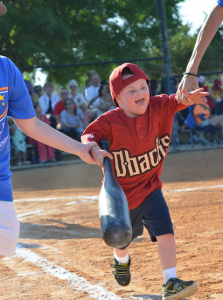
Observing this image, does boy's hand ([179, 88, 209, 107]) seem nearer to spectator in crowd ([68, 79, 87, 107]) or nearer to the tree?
spectator in crowd ([68, 79, 87, 107])

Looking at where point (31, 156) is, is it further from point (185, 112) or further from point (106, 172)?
point (106, 172)

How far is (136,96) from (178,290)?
1.20 metres

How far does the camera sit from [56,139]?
2195 millimetres

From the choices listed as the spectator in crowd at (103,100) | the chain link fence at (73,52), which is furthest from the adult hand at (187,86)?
the spectator in crowd at (103,100)

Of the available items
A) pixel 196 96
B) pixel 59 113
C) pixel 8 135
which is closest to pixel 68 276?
pixel 8 135

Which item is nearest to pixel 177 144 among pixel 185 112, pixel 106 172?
pixel 185 112

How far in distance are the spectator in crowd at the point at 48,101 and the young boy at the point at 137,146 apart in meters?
7.36

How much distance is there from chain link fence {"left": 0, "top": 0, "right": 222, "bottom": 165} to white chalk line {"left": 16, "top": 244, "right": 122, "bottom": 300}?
6146mm

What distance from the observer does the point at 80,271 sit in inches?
118

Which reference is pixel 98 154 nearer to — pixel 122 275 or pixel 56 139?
pixel 56 139

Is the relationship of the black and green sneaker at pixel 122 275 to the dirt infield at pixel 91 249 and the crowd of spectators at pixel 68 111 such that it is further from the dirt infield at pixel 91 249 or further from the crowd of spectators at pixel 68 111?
the crowd of spectators at pixel 68 111

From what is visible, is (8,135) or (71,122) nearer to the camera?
(8,135)

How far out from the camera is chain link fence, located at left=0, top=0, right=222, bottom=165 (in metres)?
9.83

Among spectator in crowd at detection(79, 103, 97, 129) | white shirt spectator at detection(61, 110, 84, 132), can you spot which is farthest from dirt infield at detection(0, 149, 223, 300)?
spectator in crowd at detection(79, 103, 97, 129)
